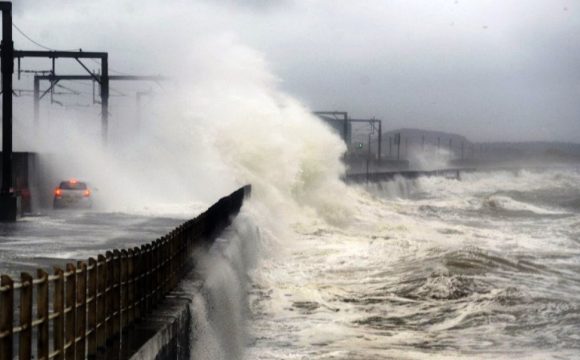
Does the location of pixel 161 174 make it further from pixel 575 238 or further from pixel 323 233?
pixel 575 238

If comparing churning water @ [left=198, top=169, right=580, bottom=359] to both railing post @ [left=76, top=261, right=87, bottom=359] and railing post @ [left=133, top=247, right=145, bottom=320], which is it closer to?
railing post @ [left=133, top=247, right=145, bottom=320]

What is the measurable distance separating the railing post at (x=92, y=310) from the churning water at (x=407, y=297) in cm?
756

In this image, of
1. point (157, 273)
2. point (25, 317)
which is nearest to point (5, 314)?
point (25, 317)

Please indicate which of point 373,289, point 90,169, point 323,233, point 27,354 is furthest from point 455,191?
point 27,354

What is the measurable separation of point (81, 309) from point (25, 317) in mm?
1396

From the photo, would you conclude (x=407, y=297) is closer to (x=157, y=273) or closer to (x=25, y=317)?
(x=157, y=273)

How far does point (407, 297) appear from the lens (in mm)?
23281

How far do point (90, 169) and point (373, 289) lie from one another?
34.8m

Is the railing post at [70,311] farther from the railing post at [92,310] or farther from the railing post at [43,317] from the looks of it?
the railing post at [43,317]

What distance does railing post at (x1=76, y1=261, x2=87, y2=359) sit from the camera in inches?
280

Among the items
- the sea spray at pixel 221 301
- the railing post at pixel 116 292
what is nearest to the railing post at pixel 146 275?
the railing post at pixel 116 292

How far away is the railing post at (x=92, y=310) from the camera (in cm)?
758

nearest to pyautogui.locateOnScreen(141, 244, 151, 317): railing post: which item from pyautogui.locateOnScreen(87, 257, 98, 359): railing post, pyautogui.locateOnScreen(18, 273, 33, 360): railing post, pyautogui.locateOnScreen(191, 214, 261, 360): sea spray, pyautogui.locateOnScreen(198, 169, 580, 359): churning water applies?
pyautogui.locateOnScreen(191, 214, 261, 360): sea spray

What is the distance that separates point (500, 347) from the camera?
17219 millimetres
